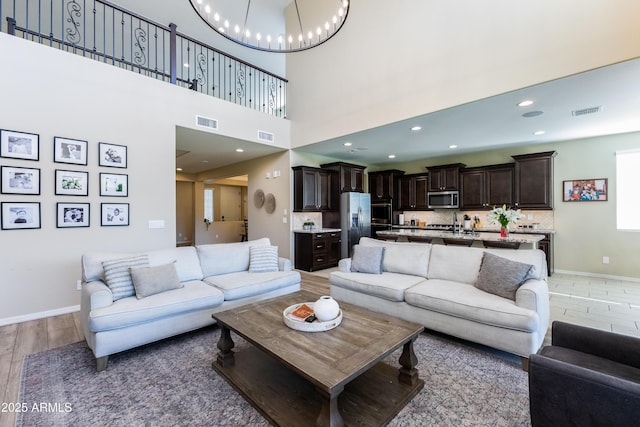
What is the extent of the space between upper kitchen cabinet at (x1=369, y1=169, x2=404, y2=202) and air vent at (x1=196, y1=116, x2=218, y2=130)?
4740 millimetres

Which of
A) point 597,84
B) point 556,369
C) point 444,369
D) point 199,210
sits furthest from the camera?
point 199,210

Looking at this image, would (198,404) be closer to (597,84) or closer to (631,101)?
(597,84)

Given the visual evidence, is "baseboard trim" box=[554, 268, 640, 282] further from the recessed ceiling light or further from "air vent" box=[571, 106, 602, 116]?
the recessed ceiling light

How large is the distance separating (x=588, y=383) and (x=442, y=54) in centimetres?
398

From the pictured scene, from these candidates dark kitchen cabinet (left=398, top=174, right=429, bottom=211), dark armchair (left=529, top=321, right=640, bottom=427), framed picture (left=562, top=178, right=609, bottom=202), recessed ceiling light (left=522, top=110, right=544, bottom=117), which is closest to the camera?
dark armchair (left=529, top=321, right=640, bottom=427)

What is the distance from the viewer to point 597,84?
320 cm

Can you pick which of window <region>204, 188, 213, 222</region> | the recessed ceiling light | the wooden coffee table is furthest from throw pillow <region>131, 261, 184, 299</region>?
window <region>204, 188, 213, 222</region>

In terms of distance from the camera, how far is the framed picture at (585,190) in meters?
5.37

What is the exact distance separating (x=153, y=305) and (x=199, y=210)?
25.9 ft

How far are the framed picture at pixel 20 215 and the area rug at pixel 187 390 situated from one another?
1.72 meters

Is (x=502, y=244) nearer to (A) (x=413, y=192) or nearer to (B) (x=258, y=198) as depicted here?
(A) (x=413, y=192)

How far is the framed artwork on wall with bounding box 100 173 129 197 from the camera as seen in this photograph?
3.91 meters

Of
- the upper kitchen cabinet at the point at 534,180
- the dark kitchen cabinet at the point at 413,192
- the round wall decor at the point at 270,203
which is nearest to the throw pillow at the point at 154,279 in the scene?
the round wall decor at the point at 270,203

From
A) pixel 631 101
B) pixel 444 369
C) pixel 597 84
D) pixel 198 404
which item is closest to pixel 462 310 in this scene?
pixel 444 369
